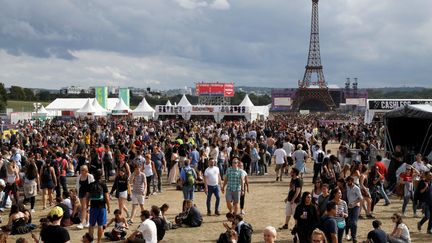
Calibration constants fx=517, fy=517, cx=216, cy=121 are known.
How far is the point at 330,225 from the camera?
7.14 meters

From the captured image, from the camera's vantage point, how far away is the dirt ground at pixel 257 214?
32.0 feet

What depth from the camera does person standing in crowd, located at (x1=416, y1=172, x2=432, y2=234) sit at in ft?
32.6

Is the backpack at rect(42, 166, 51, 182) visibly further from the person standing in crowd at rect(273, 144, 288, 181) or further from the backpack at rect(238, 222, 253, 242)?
the person standing in crowd at rect(273, 144, 288, 181)

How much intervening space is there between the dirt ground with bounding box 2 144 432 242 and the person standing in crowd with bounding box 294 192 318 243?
1659 millimetres

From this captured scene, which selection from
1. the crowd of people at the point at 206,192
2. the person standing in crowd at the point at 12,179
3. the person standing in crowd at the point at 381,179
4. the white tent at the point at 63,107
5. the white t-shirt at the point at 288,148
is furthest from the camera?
the white tent at the point at 63,107

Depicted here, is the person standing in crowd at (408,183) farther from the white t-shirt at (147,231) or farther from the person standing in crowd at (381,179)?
the white t-shirt at (147,231)

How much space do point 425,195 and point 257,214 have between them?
3659 millimetres

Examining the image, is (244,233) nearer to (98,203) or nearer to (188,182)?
(98,203)

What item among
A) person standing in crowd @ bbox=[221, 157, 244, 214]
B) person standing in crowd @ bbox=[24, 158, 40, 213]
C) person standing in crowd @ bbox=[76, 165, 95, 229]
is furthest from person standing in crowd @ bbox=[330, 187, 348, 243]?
person standing in crowd @ bbox=[24, 158, 40, 213]

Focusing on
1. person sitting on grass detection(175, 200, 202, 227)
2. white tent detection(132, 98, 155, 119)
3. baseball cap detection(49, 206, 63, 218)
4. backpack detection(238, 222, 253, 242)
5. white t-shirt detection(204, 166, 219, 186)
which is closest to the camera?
baseball cap detection(49, 206, 63, 218)

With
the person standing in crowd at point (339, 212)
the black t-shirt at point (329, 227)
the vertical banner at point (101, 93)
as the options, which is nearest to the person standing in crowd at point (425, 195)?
the person standing in crowd at point (339, 212)

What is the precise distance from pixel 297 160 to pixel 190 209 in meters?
5.93

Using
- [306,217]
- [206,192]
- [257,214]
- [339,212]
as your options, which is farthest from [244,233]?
[257,214]

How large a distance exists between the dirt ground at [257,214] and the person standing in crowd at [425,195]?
210 mm
